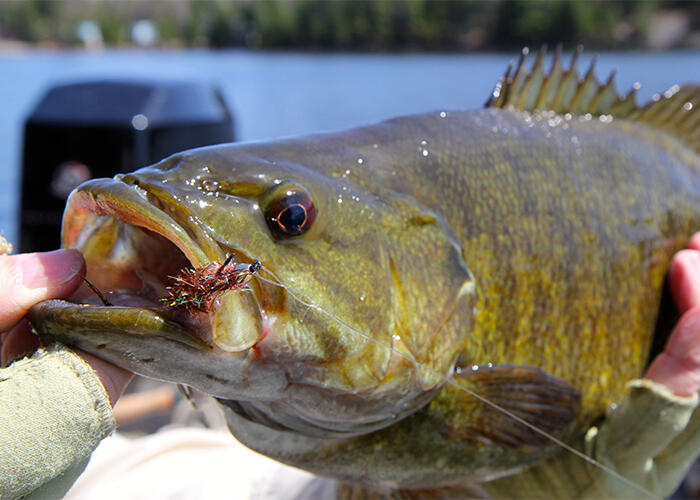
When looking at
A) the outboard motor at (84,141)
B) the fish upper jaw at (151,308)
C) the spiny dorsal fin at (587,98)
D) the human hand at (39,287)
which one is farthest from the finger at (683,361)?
the outboard motor at (84,141)

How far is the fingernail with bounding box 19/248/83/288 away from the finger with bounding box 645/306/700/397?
1.47m

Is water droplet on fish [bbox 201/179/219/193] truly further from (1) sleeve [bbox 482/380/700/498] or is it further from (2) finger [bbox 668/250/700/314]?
(2) finger [bbox 668/250/700/314]

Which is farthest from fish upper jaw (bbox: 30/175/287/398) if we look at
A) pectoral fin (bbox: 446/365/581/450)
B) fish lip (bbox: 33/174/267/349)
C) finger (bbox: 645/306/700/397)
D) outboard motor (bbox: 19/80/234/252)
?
outboard motor (bbox: 19/80/234/252)

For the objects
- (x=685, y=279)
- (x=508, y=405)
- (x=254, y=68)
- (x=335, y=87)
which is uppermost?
(x=685, y=279)

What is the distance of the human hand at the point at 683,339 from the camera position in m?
1.67

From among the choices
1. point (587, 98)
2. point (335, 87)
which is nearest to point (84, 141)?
point (587, 98)

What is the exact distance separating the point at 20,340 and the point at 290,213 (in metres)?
0.52

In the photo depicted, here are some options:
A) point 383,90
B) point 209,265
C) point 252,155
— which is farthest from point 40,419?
point 383,90

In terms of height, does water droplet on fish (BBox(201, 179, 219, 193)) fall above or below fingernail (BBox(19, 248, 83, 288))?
above

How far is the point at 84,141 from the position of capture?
4.09m

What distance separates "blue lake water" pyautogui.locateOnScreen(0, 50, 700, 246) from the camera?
1176 cm

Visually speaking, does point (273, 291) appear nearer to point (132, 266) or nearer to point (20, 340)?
point (132, 266)

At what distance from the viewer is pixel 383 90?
19641 mm

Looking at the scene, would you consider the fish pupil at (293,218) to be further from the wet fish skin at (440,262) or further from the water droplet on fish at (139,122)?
the water droplet on fish at (139,122)
